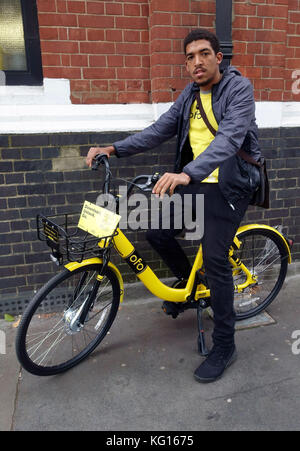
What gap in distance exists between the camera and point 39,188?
3422 millimetres

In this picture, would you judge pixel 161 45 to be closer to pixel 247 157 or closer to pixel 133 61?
pixel 133 61

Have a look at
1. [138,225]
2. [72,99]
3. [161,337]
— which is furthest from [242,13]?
[161,337]

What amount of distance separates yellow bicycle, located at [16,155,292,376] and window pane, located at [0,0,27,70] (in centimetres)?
148

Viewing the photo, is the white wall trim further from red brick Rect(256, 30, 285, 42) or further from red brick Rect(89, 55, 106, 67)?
red brick Rect(256, 30, 285, 42)

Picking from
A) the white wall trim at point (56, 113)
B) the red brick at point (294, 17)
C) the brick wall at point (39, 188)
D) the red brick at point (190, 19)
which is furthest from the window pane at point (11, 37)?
the red brick at point (294, 17)

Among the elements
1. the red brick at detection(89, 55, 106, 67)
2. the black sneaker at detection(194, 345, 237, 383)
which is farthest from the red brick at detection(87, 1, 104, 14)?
the black sneaker at detection(194, 345, 237, 383)

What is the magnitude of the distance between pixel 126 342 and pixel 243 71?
8.79 feet

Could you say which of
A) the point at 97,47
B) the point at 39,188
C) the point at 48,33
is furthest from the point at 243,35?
the point at 39,188

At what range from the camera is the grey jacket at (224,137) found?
225 centimetres

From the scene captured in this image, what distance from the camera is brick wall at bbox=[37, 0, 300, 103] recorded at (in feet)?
10.9

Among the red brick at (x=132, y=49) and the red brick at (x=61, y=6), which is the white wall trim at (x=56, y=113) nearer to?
the red brick at (x=132, y=49)

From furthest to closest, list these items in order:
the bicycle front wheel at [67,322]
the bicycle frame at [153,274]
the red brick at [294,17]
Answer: the red brick at [294,17] → the bicycle frame at [153,274] → the bicycle front wheel at [67,322]

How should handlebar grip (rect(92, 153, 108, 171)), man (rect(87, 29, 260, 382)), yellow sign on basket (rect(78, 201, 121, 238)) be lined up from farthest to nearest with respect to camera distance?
1. handlebar grip (rect(92, 153, 108, 171))
2. yellow sign on basket (rect(78, 201, 121, 238))
3. man (rect(87, 29, 260, 382))

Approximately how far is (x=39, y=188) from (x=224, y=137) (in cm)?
183
